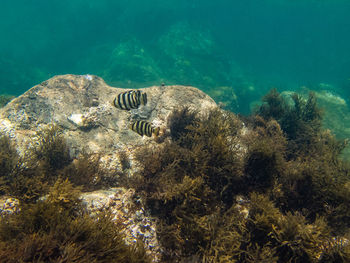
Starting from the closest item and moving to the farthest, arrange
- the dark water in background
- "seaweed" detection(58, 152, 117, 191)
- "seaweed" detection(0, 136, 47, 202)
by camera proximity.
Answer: "seaweed" detection(0, 136, 47, 202)
"seaweed" detection(58, 152, 117, 191)
the dark water in background

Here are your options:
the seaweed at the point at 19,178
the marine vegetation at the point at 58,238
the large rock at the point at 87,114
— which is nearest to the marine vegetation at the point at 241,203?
the marine vegetation at the point at 58,238

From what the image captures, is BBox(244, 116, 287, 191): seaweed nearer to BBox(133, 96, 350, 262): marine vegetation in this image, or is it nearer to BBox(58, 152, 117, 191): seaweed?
BBox(133, 96, 350, 262): marine vegetation

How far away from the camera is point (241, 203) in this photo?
340 centimetres

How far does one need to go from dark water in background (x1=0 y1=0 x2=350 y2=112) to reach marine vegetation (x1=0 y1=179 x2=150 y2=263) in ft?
48.1

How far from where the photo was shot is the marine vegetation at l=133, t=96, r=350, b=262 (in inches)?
103

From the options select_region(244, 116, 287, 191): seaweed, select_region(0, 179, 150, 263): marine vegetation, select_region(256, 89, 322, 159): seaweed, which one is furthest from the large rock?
select_region(256, 89, 322, 159): seaweed

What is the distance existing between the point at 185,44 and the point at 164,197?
23.3 meters

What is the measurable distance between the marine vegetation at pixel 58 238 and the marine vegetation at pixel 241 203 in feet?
2.57

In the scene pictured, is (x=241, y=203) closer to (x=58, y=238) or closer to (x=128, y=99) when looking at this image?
(x=58, y=238)

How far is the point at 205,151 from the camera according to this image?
3588 mm

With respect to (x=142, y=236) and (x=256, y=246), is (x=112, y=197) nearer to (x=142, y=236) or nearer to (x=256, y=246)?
(x=142, y=236)

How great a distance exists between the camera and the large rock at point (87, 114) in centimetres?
508

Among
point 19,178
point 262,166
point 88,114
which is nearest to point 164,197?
point 262,166

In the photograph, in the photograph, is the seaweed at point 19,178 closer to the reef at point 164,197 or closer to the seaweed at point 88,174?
the reef at point 164,197
